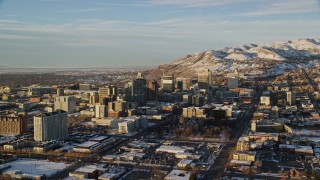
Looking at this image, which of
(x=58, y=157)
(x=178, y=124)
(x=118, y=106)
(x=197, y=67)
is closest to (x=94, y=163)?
(x=58, y=157)

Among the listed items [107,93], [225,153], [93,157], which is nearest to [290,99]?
[107,93]

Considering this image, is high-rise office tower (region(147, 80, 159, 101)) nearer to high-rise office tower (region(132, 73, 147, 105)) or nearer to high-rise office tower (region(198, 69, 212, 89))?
high-rise office tower (region(132, 73, 147, 105))

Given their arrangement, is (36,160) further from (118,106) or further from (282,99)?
(282,99)

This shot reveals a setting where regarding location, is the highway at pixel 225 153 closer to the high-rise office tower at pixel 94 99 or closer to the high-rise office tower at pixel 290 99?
the high-rise office tower at pixel 290 99

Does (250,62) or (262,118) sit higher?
(250,62)

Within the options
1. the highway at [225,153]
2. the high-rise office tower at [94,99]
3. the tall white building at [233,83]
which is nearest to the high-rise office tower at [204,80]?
the tall white building at [233,83]
